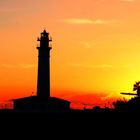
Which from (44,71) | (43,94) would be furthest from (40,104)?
(44,71)

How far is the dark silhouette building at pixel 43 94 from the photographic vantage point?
9756 centimetres

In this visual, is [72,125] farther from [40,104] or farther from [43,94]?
[40,104]

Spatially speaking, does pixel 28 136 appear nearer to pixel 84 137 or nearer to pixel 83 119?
pixel 84 137

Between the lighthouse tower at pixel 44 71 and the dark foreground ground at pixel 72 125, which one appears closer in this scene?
the dark foreground ground at pixel 72 125

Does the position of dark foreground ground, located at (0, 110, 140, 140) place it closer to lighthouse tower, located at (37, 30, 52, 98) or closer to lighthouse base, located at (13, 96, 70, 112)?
lighthouse tower, located at (37, 30, 52, 98)

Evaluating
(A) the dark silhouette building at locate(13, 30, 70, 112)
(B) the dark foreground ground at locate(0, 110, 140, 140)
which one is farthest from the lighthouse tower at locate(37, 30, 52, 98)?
(B) the dark foreground ground at locate(0, 110, 140, 140)

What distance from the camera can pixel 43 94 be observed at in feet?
321

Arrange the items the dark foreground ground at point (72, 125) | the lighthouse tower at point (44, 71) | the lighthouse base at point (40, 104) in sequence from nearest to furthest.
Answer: the dark foreground ground at point (72, 125)
the lighthouse tower at point (44, 71)
the lighthouse base at point (40, 104)

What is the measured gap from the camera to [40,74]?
320 ft

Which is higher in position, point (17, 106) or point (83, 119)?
point (17, 106)

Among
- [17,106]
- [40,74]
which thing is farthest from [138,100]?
[17,106]

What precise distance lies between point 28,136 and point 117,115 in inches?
419

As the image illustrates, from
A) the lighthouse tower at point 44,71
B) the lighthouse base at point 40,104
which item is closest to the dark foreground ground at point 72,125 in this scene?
the lighthouse tower at point 44,71

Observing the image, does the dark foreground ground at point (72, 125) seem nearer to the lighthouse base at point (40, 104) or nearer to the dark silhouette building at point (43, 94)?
the dark silhouette building at point (43, 94)
